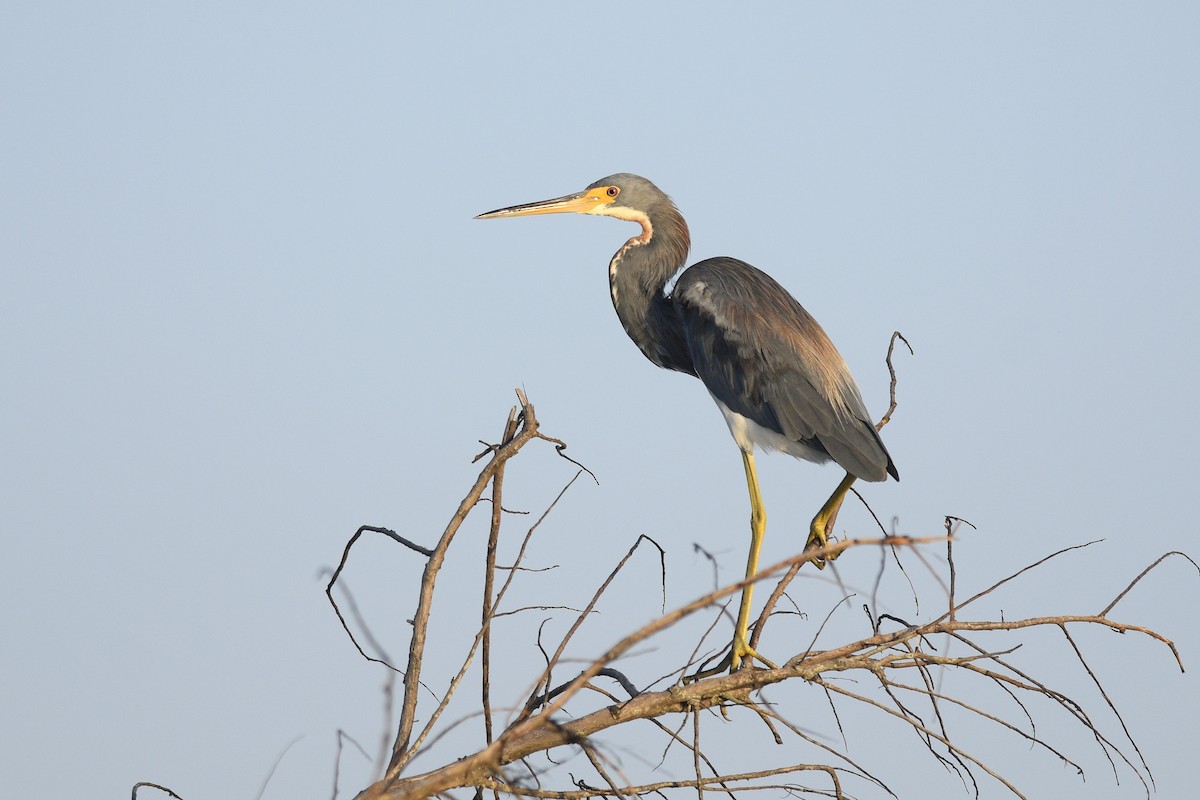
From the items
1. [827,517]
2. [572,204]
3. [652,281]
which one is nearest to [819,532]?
[827,517]

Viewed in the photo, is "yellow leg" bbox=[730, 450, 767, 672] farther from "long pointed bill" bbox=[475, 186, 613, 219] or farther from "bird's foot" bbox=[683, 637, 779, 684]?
"long pointed bill" bbox=[475, 186, 613, 219]

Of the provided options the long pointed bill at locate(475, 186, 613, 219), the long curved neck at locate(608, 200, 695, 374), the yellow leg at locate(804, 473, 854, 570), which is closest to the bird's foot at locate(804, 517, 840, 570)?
the yellow leg at locate(804, 473, 854, 570)

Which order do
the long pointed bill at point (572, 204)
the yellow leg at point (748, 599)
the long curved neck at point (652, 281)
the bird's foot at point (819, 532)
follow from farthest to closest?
the long pointed bill at point (572, 204)
the long curved neck at point (652, 281)
the bird's foot at point (819, 532)
the yellow leg at point (748, 599)

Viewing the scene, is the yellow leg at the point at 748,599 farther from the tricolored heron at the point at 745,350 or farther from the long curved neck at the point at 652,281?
the long curved neck at the point at 652,281

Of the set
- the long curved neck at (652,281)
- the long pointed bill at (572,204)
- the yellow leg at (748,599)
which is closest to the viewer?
the yellow leg at (748,599)

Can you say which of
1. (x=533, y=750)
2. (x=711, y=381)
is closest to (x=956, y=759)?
(x=533, y=750)

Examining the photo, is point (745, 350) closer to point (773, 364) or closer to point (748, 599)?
point (773, 364)

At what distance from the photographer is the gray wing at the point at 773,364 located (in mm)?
5016

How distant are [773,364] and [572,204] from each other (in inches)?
66.1

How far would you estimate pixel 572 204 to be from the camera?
647 centimetres

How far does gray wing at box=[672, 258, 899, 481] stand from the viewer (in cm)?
502

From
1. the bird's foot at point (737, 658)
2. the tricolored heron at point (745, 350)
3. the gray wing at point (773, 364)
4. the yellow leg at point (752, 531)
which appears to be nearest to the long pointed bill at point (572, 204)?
the tricolored heron at point (745, 350)

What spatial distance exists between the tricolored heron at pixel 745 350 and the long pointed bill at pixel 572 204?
0.06m

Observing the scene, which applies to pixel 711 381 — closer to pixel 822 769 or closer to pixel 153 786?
pixel 822 769
